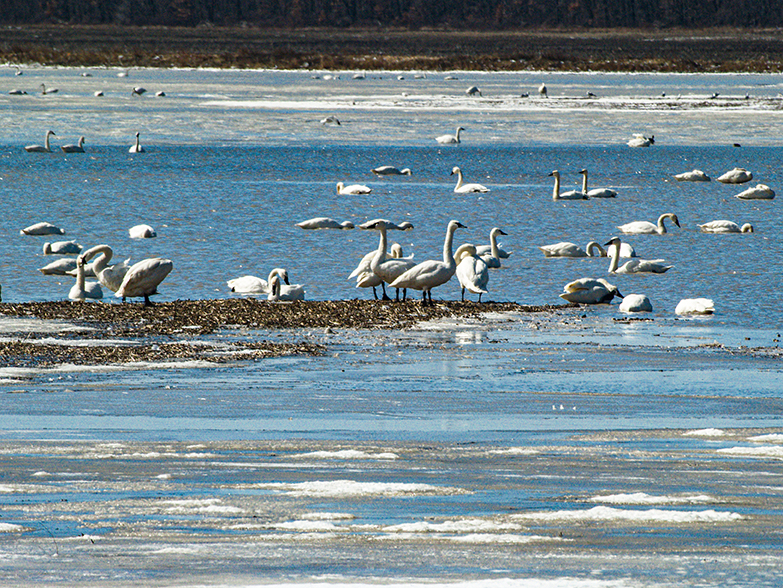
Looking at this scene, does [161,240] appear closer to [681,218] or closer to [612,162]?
[681,218]

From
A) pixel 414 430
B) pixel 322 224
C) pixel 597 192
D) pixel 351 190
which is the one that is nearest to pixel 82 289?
pixel 322 224

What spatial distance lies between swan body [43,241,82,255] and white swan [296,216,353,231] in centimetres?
515

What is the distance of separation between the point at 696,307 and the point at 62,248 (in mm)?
10236

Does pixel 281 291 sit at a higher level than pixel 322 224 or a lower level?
higher

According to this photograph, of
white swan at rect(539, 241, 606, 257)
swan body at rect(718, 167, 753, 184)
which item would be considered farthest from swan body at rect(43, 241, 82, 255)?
swan body at rect(718, 167, 753, 184)

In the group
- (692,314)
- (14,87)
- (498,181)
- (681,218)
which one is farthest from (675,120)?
(692,314)

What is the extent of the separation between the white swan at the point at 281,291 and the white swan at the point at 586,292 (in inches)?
132

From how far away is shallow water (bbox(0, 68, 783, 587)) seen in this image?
6.04 m

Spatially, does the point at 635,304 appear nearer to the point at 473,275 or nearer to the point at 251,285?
the point at 473,275

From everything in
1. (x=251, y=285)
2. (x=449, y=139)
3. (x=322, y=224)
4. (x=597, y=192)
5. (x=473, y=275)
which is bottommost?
(x=449, y=139)

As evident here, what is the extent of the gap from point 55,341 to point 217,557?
757 centimetres

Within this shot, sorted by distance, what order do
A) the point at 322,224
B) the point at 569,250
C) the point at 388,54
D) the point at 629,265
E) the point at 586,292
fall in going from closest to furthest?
the point at 586,292 < the point at 629,265 < the point at 569,250 < the point at 322,224 < the point at 388,54

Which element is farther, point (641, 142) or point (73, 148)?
point (641, 142)

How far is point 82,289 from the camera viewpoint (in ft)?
56.2
